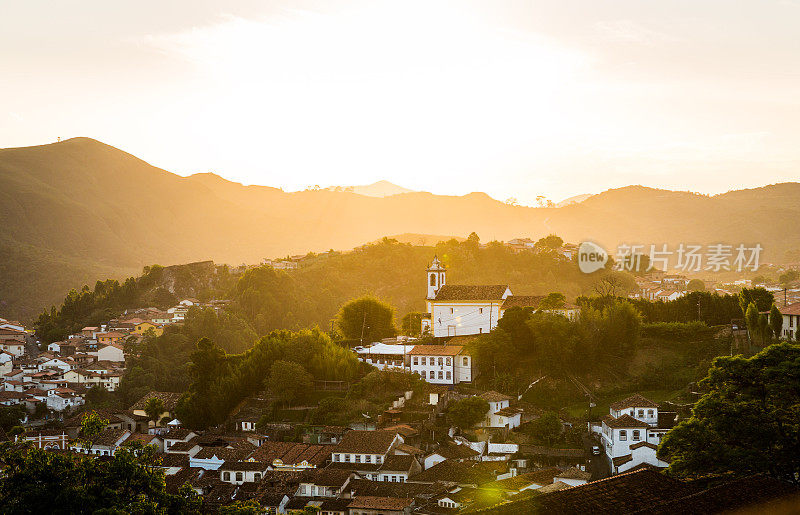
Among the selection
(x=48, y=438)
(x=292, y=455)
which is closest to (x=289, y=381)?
(x=292, y=455)

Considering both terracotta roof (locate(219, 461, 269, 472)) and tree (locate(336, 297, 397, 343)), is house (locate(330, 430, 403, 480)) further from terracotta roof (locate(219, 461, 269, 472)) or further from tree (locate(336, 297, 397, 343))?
tree (locate(336, 297, 397, 343))

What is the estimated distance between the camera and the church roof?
38594mm

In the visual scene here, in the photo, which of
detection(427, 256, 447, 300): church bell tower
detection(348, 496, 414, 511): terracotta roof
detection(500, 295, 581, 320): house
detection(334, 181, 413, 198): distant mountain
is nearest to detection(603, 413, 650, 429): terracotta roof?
detection(348, 496, 414, 511): terracotta roof

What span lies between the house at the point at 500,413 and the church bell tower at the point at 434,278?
11.1 metres

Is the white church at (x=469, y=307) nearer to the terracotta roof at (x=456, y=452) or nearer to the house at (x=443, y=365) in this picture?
the house at (x=443, y=365)

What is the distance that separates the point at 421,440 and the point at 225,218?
→ 408ft

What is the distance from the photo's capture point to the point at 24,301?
88.8 metres

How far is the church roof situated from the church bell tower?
3.60 ft

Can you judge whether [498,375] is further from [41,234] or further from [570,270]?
[41,234]

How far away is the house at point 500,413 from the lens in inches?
1162

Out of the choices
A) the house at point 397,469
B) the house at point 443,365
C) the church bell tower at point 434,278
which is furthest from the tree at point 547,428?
the church bell tower at point 434,278

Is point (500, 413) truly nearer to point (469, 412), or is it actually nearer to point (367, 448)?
point (469, 412)

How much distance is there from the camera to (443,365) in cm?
3447

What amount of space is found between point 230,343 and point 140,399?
14634 mm
